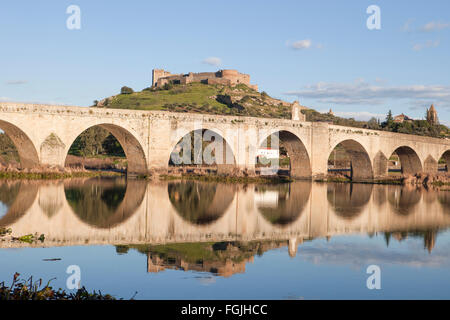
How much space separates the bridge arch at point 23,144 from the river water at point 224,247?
9396mm

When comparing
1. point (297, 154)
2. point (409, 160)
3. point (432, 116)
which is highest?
point (432, 116)

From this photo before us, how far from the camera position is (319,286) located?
7.73m

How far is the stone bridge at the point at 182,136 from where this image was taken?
1130 inches

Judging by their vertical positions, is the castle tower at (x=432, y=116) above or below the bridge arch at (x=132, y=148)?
above

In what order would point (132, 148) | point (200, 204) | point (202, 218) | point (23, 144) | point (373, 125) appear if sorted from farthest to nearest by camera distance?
point (373, 125), point (132, 148), point (23, 144), point (200, 204), point (202, 218)

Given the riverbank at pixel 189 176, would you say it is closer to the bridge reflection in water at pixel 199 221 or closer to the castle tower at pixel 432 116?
the bridge reflection in water at pixel 199 221

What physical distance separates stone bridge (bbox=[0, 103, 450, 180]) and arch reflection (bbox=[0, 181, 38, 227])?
707 cm

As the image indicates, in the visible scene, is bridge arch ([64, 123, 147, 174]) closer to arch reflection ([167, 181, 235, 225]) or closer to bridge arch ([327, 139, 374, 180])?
arch reflection ([167, 181, 235, 225])

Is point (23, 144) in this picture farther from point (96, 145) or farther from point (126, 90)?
point (126, 90)

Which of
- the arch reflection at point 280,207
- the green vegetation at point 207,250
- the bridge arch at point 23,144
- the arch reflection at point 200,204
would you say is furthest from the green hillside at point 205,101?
the green vegetation at point 207,250

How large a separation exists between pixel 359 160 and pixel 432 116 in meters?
58.7

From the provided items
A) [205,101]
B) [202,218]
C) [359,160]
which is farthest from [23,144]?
[205,101]

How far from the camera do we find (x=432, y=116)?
9625 cm

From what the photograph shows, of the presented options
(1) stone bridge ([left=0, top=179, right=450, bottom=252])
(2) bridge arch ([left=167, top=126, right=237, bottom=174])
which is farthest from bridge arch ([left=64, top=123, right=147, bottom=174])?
(1) stone bridge ([left=0, top=179, right=450, bottom=252])
